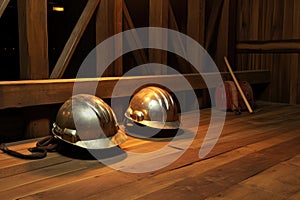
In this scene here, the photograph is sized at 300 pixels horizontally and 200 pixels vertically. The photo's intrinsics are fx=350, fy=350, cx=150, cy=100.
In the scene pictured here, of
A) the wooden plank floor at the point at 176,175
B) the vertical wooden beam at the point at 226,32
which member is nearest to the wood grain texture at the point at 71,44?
the wooden plank floor at the point at 176,175

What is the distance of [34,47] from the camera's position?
91.8 inches

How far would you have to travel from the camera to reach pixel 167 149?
2.04 metres

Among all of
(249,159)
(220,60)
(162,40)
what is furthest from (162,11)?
(249,159)

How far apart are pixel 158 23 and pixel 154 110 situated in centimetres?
123

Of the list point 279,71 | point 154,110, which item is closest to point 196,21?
point 279,71

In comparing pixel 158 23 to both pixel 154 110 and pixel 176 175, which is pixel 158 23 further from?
pixel 176 175

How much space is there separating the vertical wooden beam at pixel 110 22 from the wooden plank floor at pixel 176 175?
2.74ft

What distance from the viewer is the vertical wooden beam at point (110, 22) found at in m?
2.80

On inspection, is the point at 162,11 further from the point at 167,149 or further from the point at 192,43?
the point at 167,149

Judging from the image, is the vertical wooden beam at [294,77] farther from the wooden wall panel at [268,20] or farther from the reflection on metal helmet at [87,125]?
the reflection on metal helmet at [87,125]

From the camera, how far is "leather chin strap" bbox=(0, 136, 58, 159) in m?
1.81

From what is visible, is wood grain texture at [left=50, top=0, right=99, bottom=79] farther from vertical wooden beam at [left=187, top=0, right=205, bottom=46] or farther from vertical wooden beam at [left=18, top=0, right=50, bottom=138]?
vertical wooden beam at [left=187, top=0, right=205, bottom=46]

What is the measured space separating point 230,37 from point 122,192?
314 centimetres

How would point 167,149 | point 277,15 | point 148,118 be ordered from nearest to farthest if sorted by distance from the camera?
point 167,149
point 148,118
point 277,15
